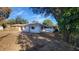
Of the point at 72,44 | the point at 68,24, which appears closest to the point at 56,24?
the point at 68,24

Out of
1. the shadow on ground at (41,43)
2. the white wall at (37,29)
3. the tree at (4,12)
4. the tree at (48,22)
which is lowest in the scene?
the shadow on ground at (41,43)

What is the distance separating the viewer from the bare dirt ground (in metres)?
1.79

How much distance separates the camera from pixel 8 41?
180cm

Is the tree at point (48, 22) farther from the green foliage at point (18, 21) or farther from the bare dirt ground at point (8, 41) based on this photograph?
the bare dirt ground at point (8, 41)

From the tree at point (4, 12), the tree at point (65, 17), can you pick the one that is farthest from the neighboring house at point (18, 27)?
the tree at point (65, 17)

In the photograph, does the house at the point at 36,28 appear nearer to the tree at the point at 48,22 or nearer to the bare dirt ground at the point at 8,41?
the tree at the point at 48,22

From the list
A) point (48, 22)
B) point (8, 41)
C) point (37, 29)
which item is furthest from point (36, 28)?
point (8, 41)

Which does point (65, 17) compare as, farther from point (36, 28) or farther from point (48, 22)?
point (36, 28)

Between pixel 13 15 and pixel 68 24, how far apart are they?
2.22ft

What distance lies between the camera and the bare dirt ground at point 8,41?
1.79 metres

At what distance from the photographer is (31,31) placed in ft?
5.94

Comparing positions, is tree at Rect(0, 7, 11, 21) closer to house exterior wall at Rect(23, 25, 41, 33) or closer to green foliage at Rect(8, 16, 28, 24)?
green foliage at Rect(8, 16, 28, 24)

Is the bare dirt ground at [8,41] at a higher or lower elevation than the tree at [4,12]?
lower
